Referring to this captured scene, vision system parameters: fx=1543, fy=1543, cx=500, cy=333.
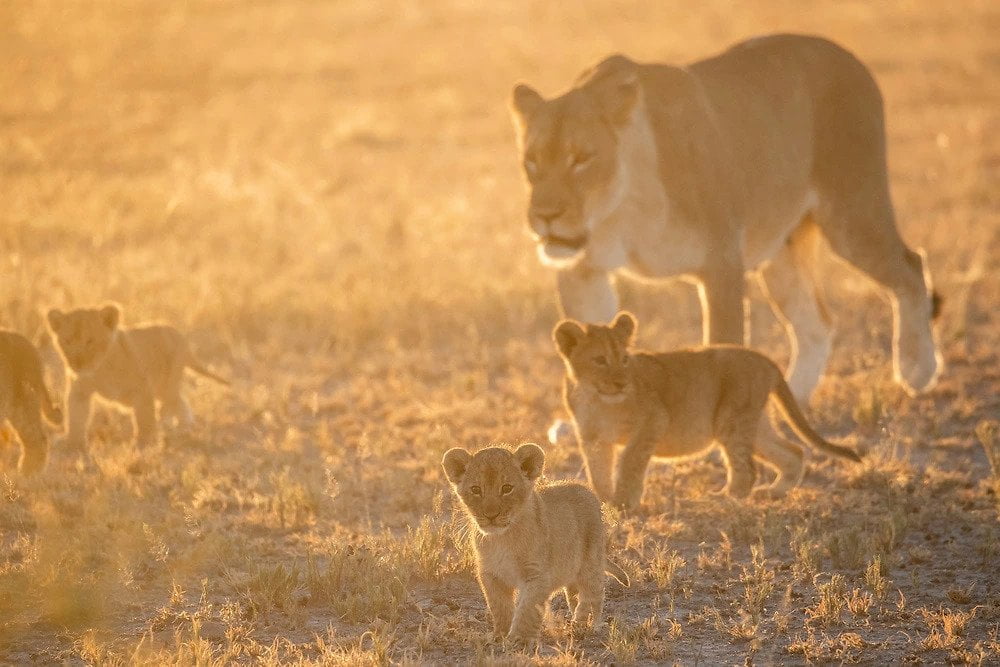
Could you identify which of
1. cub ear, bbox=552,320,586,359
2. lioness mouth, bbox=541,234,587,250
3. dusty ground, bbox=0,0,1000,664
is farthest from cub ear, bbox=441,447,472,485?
lioness mouth, bbox=541,234,587,250

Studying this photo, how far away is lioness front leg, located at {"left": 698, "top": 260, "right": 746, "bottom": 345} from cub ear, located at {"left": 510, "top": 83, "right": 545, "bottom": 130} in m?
1.20

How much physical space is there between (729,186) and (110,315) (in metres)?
3.32

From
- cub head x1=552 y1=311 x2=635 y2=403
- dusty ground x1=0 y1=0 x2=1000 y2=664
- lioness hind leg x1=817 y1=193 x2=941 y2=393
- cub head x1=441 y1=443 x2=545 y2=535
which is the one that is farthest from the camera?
lioness hind leg x1=817 y1=193 x2=941 y2=393

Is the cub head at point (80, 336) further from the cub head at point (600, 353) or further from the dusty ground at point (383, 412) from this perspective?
the cub head at point (600, 353)

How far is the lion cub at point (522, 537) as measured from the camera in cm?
515

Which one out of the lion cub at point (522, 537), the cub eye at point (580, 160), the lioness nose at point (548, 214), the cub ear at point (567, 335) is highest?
the cub eye at point (580, 160)

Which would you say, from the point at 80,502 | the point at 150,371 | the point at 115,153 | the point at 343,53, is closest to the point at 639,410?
the point at 80,502

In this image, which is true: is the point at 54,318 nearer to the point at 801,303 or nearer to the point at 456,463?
the point at 456,463

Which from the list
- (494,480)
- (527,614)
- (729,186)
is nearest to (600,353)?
(494,480)

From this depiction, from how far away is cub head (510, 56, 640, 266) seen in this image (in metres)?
7.44

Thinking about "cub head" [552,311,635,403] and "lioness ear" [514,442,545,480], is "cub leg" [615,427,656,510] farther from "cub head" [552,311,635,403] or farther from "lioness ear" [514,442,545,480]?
"lioness ear" [514,442,545,480]

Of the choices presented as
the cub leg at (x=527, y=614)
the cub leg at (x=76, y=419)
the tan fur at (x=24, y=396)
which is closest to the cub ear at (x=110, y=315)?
the cub leg at (x=76, y=419)

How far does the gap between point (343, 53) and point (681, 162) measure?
1985 centimetres

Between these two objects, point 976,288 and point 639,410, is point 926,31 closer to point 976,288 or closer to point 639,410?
point 976,288
